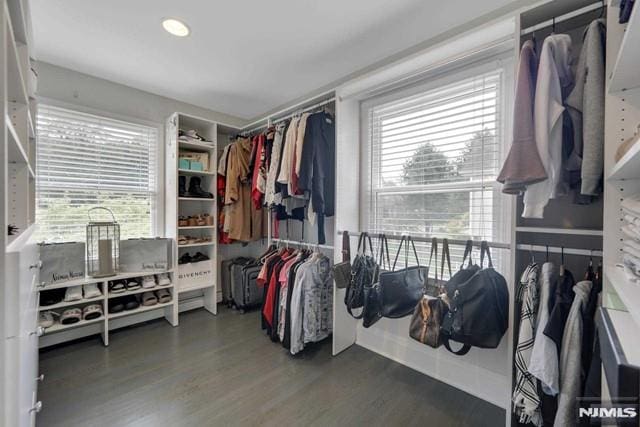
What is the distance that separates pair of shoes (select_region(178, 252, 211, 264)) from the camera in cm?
287

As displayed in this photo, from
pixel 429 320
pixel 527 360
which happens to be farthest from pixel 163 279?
pixel 527 360

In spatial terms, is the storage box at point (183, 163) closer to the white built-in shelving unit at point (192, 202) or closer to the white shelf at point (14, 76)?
the white built-in shelving unit at point (192, 202)

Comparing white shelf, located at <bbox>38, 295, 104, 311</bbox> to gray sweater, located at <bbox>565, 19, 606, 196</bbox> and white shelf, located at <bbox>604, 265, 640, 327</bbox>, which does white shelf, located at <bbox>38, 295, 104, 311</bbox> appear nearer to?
white shelf, located at <bbox>604, 265, 640, 327</bbox>

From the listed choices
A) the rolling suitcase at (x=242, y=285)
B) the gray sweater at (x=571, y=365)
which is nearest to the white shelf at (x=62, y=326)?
the rolling suitcase at (x=242, y=285)

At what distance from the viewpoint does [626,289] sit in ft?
2.27

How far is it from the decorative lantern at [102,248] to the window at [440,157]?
2364 millimetres

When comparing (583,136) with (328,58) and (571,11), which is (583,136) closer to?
(571,11)

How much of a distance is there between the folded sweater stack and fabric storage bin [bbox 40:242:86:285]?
335 centimetres

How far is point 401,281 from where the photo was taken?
1.73 meters

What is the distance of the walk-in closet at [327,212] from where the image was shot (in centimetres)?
104

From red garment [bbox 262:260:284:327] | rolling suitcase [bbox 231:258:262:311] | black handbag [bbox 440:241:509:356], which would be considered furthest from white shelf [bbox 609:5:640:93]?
rolling suitcase [bbox 231:258:262:311]

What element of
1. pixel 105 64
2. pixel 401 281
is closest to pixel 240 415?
pixel 401 281

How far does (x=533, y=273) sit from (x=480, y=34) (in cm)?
130

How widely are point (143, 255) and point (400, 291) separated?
2434 mm
